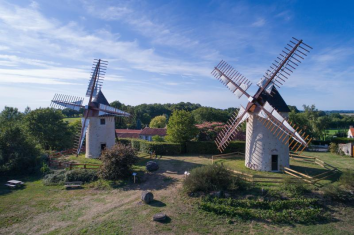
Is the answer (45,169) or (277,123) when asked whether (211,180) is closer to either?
(277,123)

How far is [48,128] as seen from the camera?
28953 millimetres

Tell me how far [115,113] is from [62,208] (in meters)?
10.1

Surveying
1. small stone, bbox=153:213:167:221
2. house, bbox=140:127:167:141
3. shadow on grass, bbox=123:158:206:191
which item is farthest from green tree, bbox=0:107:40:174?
house, bbox=140:127:167:141

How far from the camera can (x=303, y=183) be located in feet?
43.4

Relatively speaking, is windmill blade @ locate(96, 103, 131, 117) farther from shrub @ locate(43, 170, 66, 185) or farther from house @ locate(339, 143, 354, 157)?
house @ locate(339, 143, 354, 157)

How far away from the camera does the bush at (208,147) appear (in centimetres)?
2464

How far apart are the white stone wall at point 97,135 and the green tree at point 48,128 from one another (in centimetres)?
1104

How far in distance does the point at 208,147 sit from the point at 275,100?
A: 1075 cm

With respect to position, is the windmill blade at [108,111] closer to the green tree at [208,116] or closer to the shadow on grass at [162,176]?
the shadow on grass at [162,176]

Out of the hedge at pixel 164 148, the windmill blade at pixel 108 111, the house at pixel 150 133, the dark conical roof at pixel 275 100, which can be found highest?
the dark conical roof at pixel 275 100

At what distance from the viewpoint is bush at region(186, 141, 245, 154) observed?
2464 cm

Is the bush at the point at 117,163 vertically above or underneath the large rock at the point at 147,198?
above

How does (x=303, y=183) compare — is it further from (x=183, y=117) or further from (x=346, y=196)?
(x=183, y=117)

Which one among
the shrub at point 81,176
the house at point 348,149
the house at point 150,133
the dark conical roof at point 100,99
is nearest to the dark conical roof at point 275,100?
the shrub at point 81,176
